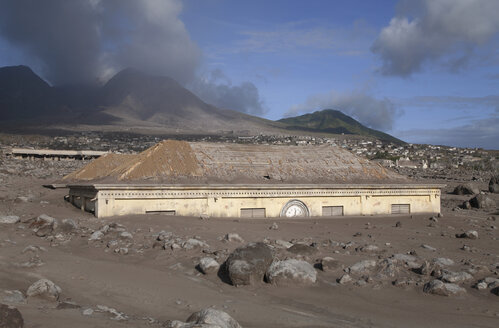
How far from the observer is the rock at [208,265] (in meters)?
9.56

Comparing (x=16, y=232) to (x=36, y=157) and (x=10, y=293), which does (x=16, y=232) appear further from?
(x=36, y=157)

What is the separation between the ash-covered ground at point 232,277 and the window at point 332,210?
4.90 m

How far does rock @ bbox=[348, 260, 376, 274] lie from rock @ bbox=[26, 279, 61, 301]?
600cm

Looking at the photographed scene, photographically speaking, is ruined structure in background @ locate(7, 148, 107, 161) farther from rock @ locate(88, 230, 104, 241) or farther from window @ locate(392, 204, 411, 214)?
rock @ locate(88, 230, 104, 241)

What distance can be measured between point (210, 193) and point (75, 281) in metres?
9.17

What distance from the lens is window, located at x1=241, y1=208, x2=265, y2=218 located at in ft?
60.2

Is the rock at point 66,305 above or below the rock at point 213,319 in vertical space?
below

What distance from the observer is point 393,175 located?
2262cm

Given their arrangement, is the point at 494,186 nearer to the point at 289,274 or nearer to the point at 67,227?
the point at 289,274

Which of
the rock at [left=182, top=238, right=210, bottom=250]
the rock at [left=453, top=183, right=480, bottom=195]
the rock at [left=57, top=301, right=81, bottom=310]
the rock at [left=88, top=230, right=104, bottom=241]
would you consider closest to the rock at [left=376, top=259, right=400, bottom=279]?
the rock at [left=182, top=238, right=210, bottom=250]

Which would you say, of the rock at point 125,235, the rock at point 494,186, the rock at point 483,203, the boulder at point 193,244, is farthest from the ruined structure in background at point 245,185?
the rock at point 494,186

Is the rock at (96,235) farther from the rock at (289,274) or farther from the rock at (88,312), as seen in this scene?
the rock at (88,312)

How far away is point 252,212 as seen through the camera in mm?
18516

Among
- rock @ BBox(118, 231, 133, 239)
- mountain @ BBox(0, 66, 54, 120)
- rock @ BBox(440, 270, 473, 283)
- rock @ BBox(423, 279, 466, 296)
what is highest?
mountain @ BBox(0, 66, 54, 120)
